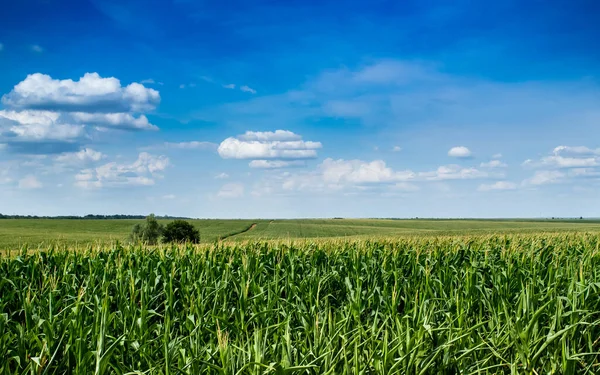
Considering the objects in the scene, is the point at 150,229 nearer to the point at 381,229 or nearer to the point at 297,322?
the point at 297,322

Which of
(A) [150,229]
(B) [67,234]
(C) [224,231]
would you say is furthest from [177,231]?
(C) [224,231]

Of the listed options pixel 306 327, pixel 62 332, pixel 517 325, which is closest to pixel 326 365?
pixel 306 327

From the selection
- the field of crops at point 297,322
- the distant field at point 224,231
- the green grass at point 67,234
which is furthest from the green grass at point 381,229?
the field of crops at point 297,322

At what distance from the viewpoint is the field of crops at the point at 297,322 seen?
404 centimetres

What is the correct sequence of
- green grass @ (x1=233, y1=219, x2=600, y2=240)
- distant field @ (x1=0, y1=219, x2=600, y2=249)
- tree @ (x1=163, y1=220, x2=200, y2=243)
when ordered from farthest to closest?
1. green grass @ (x1=233, y1=219, x2=600, y2=240)
2. distant field @ (x1=0, y1=219, x2=600, y2=249)
3. tree @ (x1=163, y1=220, x2=200, y2=243)

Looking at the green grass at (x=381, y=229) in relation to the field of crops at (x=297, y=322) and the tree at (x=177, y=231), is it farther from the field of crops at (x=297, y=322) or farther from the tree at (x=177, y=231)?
the field of crops at (x=297, y=322)

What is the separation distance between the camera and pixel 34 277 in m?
10.0

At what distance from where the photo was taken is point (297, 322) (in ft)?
21.4

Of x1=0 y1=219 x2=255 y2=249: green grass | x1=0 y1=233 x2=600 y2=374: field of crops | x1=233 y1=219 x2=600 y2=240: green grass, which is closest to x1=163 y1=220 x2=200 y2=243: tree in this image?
x1=0 y1=219 x2=255 y2=249: green grass

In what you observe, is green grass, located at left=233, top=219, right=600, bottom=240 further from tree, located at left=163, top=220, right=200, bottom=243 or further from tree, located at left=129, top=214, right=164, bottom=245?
tree, located at left=129, top=214, right=164, bottom=245

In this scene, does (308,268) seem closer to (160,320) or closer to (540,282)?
(160,320)

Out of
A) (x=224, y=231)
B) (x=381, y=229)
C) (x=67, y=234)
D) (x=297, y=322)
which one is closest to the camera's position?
(x=297, y=322)

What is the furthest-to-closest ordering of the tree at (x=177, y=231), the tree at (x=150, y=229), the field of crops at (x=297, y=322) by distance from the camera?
1. the tree at (x=177, y=231)
2. the tree at (x=150, y=229)
3. the field of crops at (x=297, y=322)

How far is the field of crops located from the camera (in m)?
4.04
